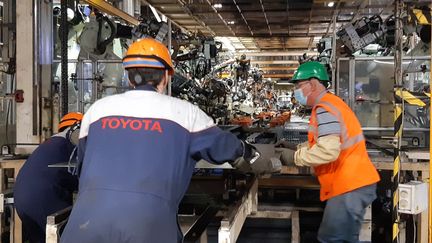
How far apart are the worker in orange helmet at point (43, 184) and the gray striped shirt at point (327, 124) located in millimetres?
1578

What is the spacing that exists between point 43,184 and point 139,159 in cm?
146

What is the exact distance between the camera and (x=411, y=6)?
2.99m

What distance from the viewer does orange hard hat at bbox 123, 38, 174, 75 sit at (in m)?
2.14

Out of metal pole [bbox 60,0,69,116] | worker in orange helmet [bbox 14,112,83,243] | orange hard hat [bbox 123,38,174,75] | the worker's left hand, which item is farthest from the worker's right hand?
metal pole [bbox 60,0,69,116]

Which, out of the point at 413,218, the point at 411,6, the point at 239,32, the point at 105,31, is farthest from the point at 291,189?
the point at 239,32

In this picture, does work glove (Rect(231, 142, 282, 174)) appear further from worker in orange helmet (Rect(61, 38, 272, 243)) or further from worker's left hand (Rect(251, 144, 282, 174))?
worker in orange helmet (Rect(61, 38, 272, 243))

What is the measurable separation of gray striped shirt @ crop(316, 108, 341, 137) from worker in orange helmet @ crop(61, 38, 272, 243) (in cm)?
81

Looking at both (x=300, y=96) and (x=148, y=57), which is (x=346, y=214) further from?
(x=148, y=57)

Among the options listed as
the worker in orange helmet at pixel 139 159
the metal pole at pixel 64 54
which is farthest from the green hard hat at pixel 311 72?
the metal pole at pixel 64 54

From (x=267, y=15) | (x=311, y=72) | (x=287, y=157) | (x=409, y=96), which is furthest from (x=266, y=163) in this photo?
(x=267, y=15)

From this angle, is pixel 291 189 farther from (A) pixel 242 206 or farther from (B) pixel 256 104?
(B) pixel 256 104

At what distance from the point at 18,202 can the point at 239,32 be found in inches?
382

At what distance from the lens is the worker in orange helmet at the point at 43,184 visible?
3.08 m

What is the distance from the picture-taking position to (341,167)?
9.30ft
